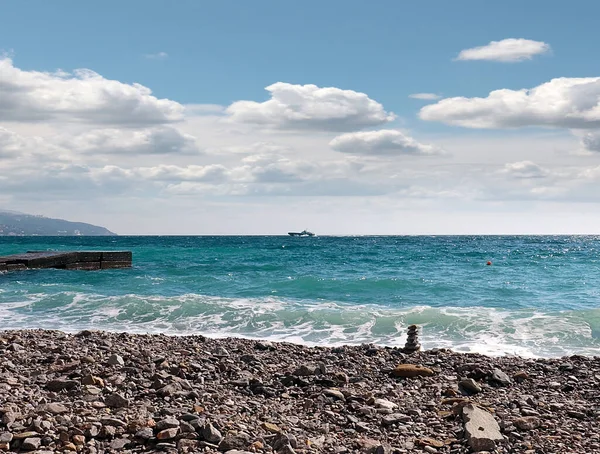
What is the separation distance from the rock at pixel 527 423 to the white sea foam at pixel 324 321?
5515 mm

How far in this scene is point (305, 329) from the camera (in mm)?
14883

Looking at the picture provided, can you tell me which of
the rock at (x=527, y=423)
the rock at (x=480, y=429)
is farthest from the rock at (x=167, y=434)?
the rock at (x=527, y=423)

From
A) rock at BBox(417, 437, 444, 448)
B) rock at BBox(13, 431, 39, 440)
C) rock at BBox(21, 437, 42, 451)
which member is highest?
rock at BBox(13, 431, 39, 440)

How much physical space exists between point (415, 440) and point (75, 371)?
439cm

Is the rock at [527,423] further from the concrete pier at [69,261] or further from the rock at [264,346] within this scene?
the concrete pier at [69,261]

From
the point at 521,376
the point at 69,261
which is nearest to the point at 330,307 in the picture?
the point at 521,376

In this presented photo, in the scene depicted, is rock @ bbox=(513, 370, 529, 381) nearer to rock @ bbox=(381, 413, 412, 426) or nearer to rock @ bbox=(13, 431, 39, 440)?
Answer: rock @ bbox=(381, 413, 412, 426)

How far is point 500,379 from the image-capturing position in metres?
8.52

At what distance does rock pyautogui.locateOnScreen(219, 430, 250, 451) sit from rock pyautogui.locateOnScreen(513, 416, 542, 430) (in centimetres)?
286

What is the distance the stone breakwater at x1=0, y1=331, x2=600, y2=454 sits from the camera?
576 centimetres

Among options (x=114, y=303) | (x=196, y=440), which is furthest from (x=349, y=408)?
(x=114, y=303)

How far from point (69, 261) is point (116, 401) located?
96.0 feet

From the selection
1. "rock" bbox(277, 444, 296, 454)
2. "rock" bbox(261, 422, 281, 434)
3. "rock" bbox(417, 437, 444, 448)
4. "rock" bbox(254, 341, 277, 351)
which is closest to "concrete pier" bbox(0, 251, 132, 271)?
"rock" bbox(254, 341, 277, 351)

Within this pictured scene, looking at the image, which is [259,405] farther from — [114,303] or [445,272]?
[445,272]
